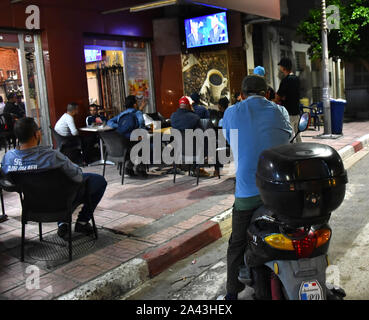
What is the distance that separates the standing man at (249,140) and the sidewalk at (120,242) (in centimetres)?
131

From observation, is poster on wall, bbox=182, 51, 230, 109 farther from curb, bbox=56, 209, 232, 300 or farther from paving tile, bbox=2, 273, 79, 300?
paving tile, bbox=2, 273, 79, 300

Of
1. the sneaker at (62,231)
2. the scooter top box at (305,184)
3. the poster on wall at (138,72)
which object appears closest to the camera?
the scooter top box at (305,184)

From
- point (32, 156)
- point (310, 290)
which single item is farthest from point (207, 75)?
point (310, 290)

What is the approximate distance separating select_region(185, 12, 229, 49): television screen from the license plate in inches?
380

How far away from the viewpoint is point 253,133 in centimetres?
296

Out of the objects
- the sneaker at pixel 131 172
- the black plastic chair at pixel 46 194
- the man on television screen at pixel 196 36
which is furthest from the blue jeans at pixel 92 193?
the man on television screen at pixel 196 36

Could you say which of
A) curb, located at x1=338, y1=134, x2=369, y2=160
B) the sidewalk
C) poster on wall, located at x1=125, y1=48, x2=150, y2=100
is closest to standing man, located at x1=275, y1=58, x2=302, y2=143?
the sidewalk

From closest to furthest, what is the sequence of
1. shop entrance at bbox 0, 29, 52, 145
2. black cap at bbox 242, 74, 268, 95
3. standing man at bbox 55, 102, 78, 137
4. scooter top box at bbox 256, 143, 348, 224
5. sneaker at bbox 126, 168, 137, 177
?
scooter top box at bbox 256, 143, 348, 224
black cap at bbox 242, 74, 268, 95
sneaker at bbox 126, 168, 137, 177
standing man at bbox 55, 102, 78, 137
shop entrance at bbox 0, 29, 52, 145

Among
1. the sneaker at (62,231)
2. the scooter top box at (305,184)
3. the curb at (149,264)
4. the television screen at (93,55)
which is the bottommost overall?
the curb at (149,264)

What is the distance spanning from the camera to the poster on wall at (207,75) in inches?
487

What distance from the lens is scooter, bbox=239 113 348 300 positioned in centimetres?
235

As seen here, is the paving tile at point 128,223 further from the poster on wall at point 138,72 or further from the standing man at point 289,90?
the poster on wall at point 138,72

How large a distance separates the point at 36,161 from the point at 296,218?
2684mm
